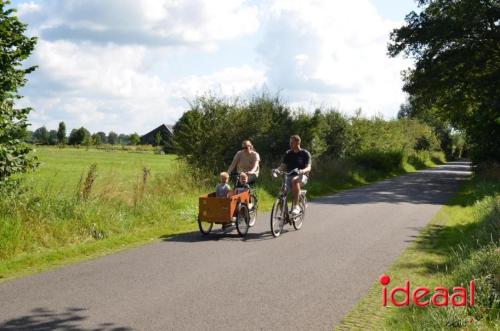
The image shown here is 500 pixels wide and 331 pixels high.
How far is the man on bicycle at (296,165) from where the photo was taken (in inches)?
435

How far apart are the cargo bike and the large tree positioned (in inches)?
751

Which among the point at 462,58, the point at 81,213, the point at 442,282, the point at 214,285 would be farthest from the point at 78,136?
the point at 442,282

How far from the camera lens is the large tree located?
26219 mm

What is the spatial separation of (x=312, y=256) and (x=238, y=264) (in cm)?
143

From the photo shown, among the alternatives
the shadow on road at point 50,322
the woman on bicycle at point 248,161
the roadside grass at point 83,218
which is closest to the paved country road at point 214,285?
the shadow on road at point 50,322

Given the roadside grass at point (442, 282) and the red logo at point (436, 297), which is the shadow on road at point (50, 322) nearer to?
the roadside grass at point (442, 282)

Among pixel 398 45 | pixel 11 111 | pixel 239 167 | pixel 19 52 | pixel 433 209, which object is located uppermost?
pixel 398 45

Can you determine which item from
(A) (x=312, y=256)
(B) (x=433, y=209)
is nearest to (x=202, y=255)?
(A) (x=312, y=256)

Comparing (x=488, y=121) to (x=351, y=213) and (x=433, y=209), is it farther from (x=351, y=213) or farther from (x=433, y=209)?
(x=351, y=213)

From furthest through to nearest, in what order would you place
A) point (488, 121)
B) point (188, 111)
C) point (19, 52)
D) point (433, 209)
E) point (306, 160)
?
point (488, 121) → point (188, 111) → point (433, 209) → point (306, 160) → point (19, 52)

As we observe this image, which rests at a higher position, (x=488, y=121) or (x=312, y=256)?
(x=488, y=121)

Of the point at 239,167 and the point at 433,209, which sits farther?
the point at 433,209

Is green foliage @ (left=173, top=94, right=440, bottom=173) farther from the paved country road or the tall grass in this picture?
the paved country road

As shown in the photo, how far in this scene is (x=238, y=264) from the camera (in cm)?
788
